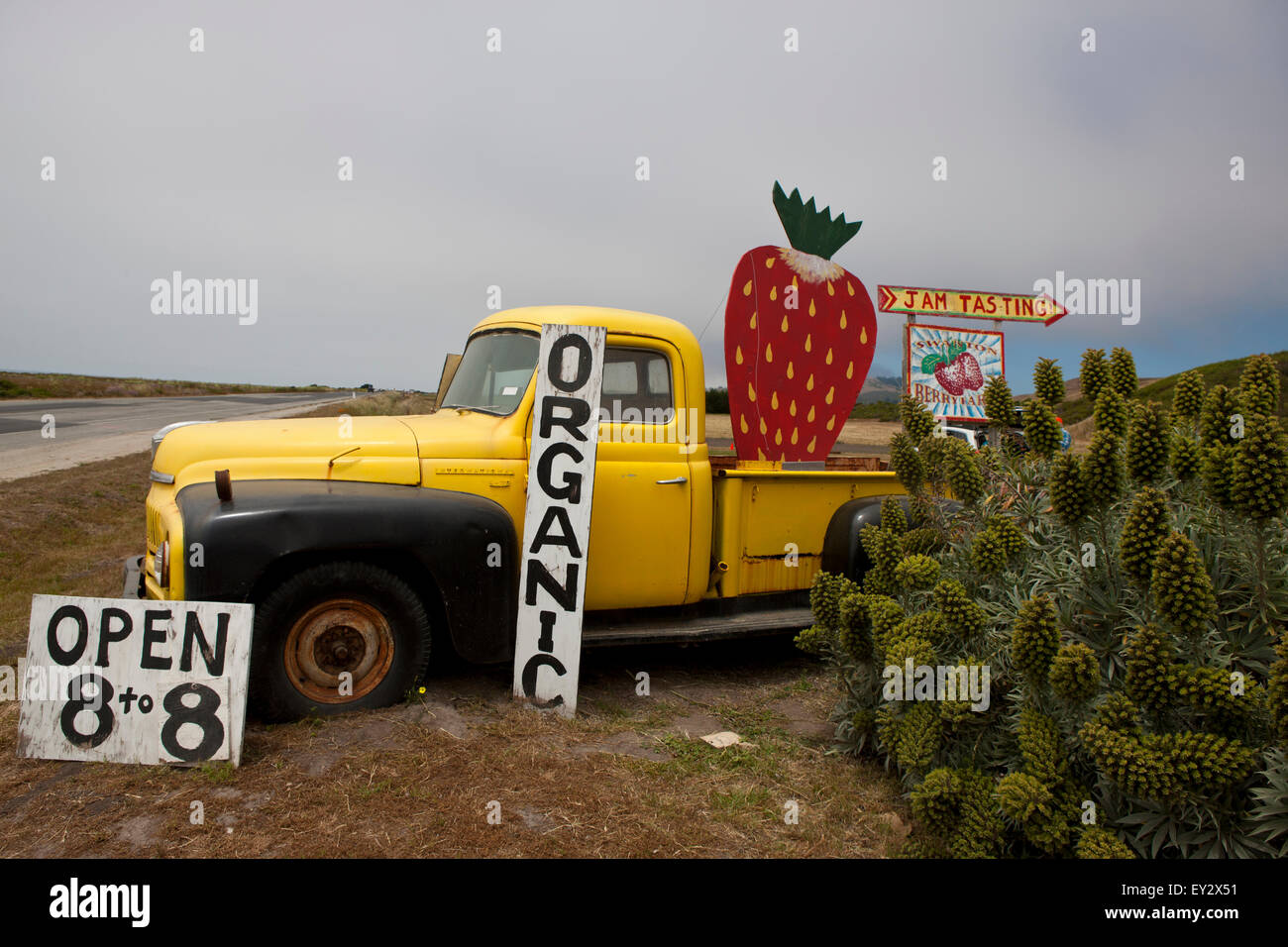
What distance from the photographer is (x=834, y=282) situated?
4.90 meters

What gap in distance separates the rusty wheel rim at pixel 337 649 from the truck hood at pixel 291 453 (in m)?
0.64

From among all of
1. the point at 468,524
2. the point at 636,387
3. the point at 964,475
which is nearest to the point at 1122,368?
the point at 964,475

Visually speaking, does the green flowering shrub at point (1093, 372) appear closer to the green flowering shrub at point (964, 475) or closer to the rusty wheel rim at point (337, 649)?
the green flowering shrub at point (964, 475)

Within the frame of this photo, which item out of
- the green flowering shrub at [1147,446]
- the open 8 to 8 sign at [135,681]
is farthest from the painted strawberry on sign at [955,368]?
the open 8 to 8 sign at [135,681]

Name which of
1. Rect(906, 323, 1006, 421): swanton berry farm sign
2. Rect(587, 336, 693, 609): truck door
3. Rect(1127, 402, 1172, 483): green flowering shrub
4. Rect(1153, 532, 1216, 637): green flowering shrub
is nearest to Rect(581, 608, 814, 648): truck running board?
Rect(587, 336, 693, 609): truck door

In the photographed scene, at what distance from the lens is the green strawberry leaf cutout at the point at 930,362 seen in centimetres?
1856

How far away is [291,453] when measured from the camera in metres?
3.93

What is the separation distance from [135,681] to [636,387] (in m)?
2.74

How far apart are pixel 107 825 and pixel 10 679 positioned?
6.27 feet

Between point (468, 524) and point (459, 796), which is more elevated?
point (468, 524)

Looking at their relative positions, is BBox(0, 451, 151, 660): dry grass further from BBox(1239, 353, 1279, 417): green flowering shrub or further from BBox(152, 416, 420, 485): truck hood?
BBox(1239, 353, 1279, 417): green flowering shrub

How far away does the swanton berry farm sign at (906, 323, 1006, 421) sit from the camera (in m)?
18.5

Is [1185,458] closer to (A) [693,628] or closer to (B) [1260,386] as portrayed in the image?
(B) [1260,386]
